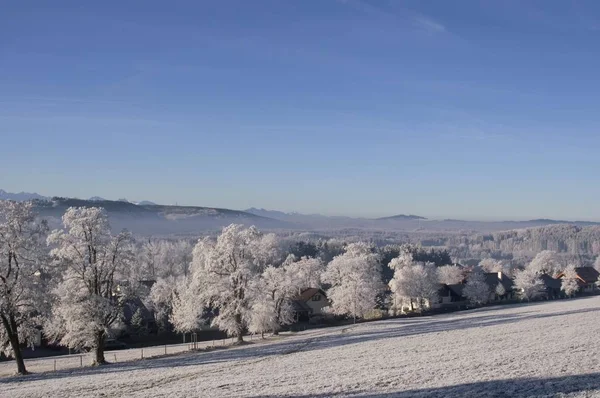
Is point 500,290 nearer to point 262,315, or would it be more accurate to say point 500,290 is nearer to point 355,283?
point 355,283

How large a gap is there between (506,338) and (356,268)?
44.0 m

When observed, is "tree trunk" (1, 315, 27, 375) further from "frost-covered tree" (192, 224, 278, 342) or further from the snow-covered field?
"frost-covered tree" (192, 224, 278, 342)

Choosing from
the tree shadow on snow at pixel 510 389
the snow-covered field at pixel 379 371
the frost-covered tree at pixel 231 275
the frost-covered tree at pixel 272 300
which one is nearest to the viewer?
the tree shadow on snow at pixel 510 389

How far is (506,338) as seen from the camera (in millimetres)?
41094

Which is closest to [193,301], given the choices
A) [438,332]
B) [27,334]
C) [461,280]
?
[27,334]

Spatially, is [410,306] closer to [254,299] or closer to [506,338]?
[254,299]

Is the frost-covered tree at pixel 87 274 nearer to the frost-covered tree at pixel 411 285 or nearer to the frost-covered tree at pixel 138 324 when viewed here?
the frost-covered tree at pixel 138 324

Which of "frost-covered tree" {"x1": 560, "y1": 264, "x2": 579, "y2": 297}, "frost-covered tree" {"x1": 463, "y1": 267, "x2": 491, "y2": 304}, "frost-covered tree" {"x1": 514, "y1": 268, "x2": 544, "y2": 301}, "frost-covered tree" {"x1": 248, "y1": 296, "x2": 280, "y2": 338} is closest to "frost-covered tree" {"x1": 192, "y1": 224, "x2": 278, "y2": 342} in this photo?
"frost-covered tree" {"x1": 248, "y1": 296, "x2": 280, "y2": 338}

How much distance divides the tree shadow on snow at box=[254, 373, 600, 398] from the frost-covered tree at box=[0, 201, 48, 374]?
2396 centimetres

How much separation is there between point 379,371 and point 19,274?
85.8 feet

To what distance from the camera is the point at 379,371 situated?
30172 mm

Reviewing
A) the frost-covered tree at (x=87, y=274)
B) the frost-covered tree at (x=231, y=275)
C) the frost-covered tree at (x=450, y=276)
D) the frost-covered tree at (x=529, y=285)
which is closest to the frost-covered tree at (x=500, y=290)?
the frost-covered tree at (x=529, y=285)

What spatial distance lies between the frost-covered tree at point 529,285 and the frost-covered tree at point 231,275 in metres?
83.0

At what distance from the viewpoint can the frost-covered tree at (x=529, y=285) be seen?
12100cm
